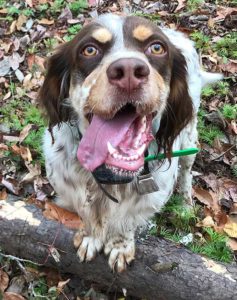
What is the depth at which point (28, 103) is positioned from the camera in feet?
16.5

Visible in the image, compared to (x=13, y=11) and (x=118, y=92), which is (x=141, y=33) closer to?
(x=118, y=92)

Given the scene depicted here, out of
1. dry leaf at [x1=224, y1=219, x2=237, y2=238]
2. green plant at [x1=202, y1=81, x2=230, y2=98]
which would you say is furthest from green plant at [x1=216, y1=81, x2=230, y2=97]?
dry leaf at [x1=224, y1=219, x2=237, y2=238]

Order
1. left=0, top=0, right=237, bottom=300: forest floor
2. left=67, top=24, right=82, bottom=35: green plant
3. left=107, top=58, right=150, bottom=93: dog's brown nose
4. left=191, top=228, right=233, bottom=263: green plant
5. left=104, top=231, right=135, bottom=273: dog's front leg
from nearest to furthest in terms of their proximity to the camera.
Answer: left=107, top=58, right=150, bottom=93: dog's brown nose, left=104, top=231, right=135, bottom=273: dog's front leg, left=0, top=0, right=237, bottom=300: forest floor, left=191, top=228, right=233, bottom=263: green plant, left=67, top=24, right=82, bottom=35: green plant

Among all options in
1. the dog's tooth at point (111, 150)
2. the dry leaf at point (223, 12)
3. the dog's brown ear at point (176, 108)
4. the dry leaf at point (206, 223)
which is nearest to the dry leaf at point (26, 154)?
the dry leaf at point (206, 223)

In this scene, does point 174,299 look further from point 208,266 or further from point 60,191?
point 60,191

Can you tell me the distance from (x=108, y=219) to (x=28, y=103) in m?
2.07

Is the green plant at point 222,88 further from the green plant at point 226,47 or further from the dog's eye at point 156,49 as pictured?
the dog's eye at point 156,49

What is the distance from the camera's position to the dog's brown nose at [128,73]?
7.52 feet

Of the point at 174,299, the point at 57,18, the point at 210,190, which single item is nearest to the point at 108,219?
the point at 174,299

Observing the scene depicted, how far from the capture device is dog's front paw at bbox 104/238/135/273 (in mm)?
3275

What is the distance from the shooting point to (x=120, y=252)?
3.31 metres

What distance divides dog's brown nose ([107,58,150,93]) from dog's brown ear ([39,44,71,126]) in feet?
2.34

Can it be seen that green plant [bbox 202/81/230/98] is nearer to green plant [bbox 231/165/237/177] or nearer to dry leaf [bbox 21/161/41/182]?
green plant [bbox 231/165/237/177]

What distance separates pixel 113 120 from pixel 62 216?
1.21m
